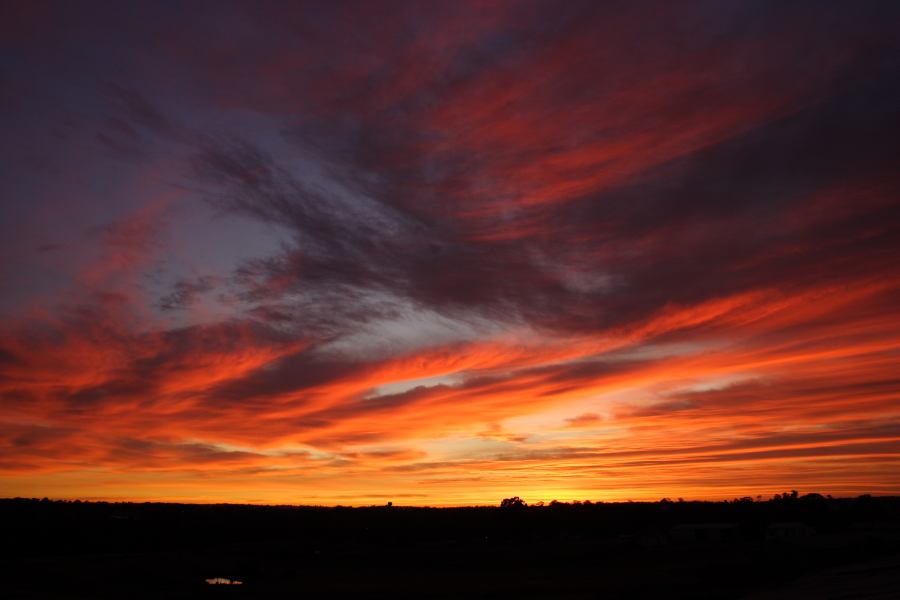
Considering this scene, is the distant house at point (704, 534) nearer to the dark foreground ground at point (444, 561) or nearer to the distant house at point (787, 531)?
the dark foreground ground at point (444, 561)

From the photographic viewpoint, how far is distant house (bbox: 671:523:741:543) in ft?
357

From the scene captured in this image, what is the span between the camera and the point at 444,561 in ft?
268

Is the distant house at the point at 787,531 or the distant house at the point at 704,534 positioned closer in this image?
the distant house at the point at 787,531

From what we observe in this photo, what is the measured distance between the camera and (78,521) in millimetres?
134500

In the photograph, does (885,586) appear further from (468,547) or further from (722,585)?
(468,547)

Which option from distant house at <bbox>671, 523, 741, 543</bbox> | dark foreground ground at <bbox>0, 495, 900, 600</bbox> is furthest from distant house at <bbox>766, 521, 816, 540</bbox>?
distant house at <bbox>671, 523, 741, 543</bbox>

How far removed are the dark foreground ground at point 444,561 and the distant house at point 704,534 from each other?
0.70 feet

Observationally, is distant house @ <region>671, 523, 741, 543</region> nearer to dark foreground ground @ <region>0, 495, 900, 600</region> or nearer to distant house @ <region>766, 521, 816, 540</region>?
dark foreground ground @ <region>0, 495, 900, 600</region>

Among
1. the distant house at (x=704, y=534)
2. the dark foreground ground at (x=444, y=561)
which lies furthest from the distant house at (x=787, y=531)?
the distant house at (x=704, y=534)

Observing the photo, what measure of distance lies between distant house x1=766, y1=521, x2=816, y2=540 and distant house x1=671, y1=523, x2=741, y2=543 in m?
5.65

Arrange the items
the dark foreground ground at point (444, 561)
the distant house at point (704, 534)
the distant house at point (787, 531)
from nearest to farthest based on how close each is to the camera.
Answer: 1. the dark foreground ground at point (444, 561)
2. the distant house at point (787, 531)
3. the distant house at point (704, 534)

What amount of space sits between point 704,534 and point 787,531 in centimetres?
1160

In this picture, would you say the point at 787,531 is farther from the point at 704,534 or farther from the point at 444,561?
the point at 444,561

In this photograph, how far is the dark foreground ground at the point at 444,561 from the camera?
55.9 m
